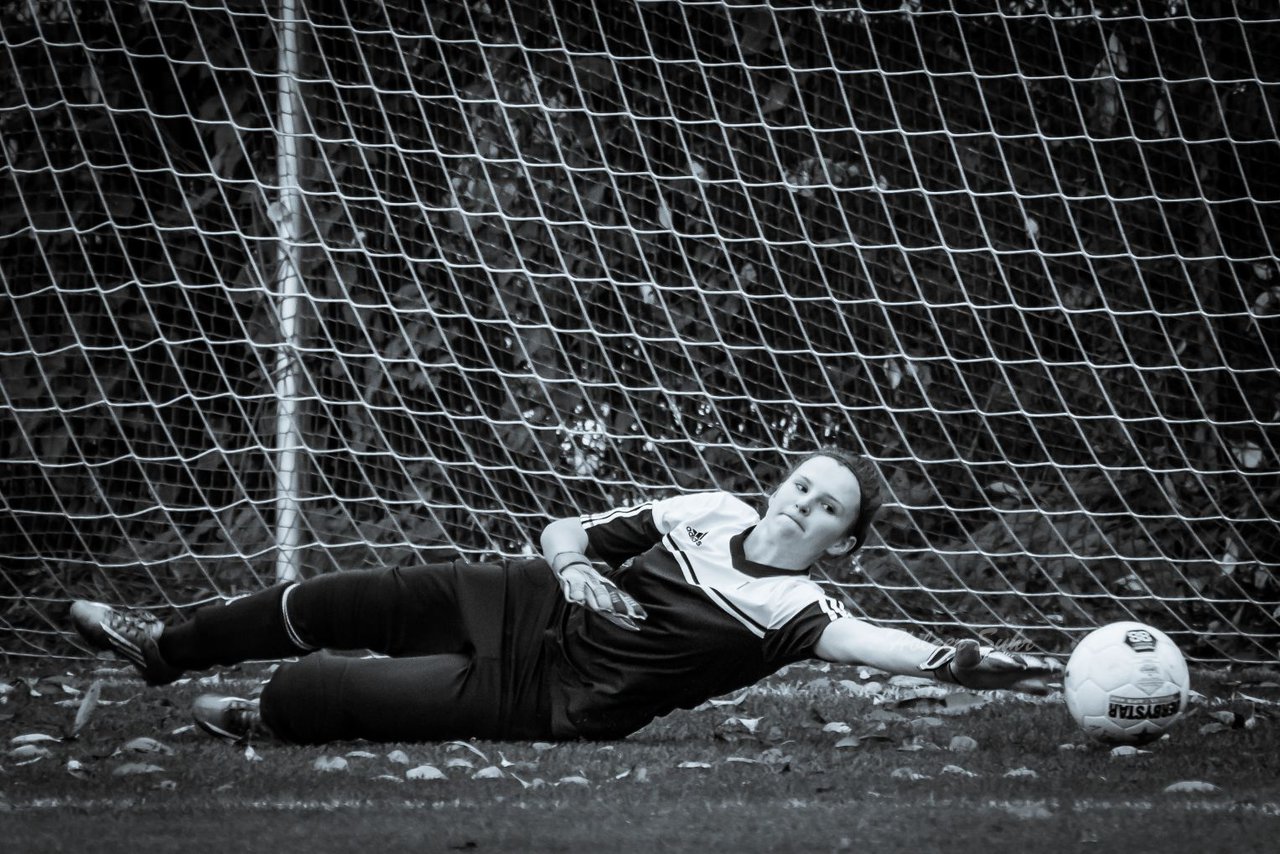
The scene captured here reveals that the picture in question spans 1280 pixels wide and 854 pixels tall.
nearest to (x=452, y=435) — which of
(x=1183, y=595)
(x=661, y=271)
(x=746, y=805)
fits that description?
(x=661, y=271)

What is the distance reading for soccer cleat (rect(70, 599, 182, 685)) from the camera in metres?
3.23

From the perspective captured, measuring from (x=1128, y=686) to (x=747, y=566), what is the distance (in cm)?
81

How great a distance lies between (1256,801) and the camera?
2.44 metres

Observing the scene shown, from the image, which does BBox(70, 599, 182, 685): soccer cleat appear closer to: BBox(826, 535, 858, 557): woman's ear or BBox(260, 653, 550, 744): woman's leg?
BBox(260, 653, 550, 744): woman's leg

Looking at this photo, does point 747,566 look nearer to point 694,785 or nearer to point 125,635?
Answer: point 694,785

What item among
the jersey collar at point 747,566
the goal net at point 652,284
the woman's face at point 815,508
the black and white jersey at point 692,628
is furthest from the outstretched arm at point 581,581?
the goal net at point 652,284

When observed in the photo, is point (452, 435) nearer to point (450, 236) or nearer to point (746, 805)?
point (450, 236)

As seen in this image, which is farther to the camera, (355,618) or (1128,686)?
(355,618)

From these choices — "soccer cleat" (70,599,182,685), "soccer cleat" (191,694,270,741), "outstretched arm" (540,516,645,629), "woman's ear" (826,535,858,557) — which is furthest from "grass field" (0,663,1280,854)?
"woman's ear" (826,535,858,557)

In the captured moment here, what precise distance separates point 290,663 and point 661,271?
262 centimetres

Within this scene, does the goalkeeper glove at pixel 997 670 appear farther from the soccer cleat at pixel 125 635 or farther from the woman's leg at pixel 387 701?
the soccer cleat at pixel 125 635

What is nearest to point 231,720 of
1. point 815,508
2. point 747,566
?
point 747,566

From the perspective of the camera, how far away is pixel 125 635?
323 cm

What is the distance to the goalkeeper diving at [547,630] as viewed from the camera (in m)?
3.03
